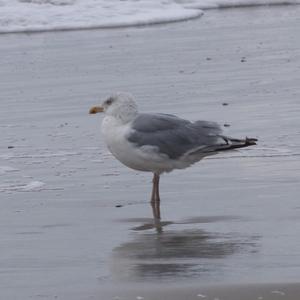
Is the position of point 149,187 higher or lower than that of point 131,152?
lower

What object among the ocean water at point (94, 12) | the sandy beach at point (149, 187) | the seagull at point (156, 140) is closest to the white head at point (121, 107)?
the seagull at point (156, 140)

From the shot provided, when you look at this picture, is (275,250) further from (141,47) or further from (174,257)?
(141,47)

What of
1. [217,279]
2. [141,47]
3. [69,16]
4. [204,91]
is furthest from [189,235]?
[69,16]

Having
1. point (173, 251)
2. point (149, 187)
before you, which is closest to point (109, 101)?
point (149, 187)

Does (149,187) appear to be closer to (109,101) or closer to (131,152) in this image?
(131,152)

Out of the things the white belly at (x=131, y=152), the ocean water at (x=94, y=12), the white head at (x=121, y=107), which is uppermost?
the white head at (x=121, y=107)

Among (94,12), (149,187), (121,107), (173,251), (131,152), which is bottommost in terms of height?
(94,12)

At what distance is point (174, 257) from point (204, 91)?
18.9 feet

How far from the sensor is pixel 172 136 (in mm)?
7000

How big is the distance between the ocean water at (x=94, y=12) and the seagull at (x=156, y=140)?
1186 centimetres

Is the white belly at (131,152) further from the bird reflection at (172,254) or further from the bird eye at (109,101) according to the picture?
the bird reflection at (172,254)

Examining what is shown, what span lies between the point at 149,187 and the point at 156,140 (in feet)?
1.55

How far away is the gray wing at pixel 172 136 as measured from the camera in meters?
6.94

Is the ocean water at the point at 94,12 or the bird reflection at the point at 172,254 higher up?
the bird reflection at the point at 172,254
